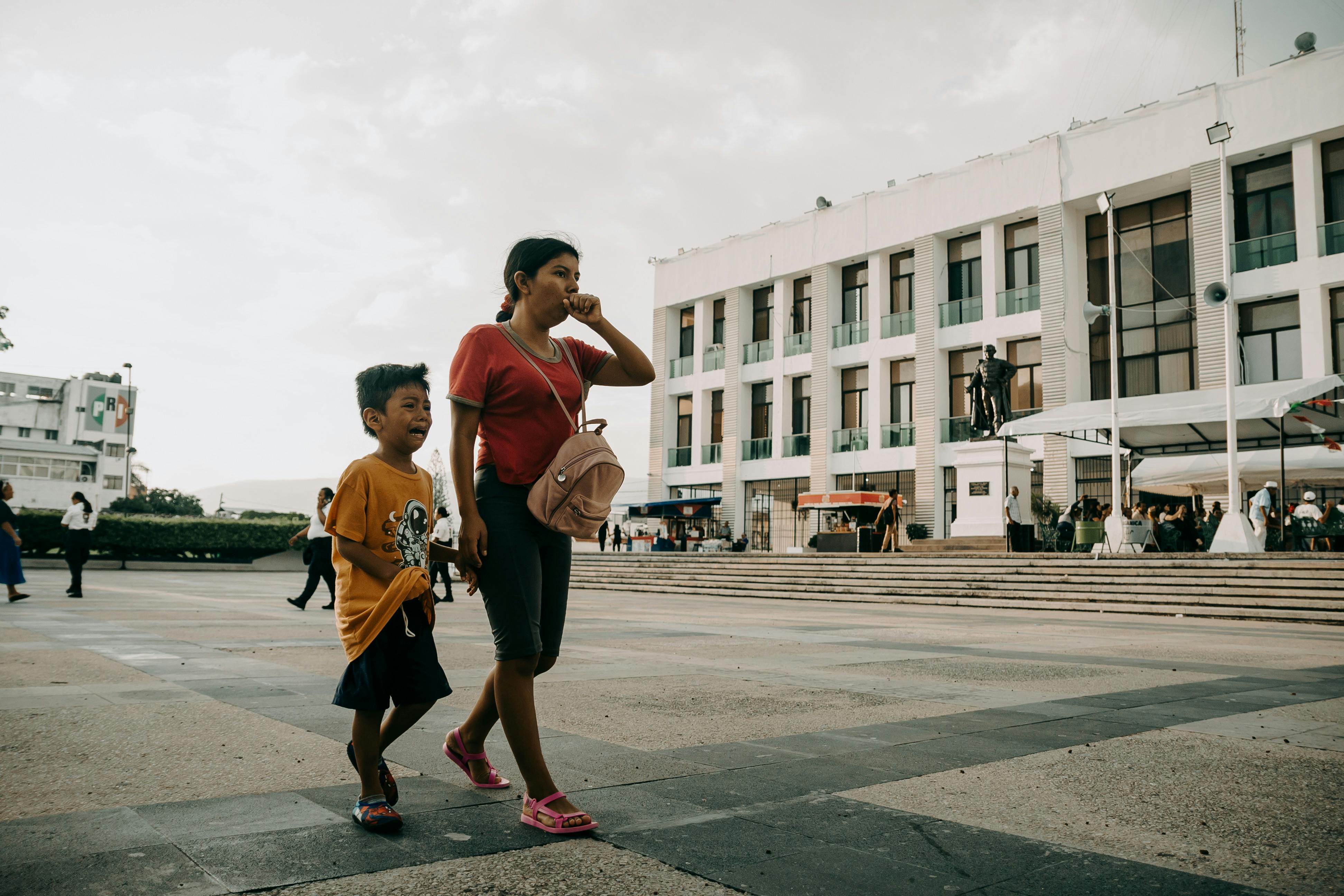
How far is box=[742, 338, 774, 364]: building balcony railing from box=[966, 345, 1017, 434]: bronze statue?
1569cm

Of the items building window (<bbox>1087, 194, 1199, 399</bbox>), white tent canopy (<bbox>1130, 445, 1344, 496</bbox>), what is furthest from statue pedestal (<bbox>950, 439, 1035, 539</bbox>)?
building window (<bbox>1087, 194, 1199, 399</bbox>)

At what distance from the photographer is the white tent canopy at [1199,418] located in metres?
17.7

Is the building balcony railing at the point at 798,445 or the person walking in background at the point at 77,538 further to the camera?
the building balcony railing at the point at 798,445

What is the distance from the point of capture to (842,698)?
5355 mm

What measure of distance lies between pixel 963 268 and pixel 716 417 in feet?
41.6

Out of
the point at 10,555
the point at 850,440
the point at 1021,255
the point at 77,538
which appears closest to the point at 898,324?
the point at 850,440

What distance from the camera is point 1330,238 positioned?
25.5 meters

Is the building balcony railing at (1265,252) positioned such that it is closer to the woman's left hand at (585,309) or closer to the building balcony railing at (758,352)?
the building balcony railing at (758,352)

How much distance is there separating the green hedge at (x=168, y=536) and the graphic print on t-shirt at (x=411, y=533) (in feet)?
93.9

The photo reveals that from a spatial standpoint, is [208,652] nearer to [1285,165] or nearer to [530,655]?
[530,655]

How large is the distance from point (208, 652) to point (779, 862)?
6.07 meters

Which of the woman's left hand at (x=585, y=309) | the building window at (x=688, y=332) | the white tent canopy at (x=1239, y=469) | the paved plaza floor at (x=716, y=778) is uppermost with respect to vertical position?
the building window at (x=688, y=332)

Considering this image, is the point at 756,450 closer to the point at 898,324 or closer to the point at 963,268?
the point at 898,324

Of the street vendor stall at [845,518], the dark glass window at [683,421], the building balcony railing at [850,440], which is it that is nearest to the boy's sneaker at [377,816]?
the street vendor stall at [845,518]
